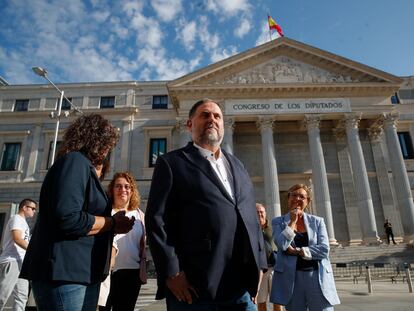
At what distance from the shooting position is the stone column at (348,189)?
76.8 feet

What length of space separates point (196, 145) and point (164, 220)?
2.52 ft

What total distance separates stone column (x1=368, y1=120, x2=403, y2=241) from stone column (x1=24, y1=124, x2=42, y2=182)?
28866mm

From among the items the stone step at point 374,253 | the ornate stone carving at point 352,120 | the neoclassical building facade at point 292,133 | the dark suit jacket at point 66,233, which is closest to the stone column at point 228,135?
the neoclassical building facade at point 292,133

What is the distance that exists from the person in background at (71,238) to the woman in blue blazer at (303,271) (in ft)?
7.28

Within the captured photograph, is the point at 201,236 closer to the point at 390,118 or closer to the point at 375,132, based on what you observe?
the point at 390,118

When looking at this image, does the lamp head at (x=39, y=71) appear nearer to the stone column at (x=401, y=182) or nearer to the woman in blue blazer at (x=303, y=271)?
the woman in blue blazer at (x=303, y=271)

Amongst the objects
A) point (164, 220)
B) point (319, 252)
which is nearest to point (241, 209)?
point (164, 220)

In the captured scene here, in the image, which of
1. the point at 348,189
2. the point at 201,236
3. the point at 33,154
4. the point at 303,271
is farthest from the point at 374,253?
the point at 33,154

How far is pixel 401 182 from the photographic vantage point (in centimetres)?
2180

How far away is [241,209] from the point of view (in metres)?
2.52

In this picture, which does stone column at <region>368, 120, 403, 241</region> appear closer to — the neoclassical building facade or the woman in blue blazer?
the neoclassical building facade

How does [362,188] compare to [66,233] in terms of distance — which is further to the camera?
A: [362,188]

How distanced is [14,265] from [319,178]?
65.0ft

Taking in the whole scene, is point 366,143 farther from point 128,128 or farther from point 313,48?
point 128,128
